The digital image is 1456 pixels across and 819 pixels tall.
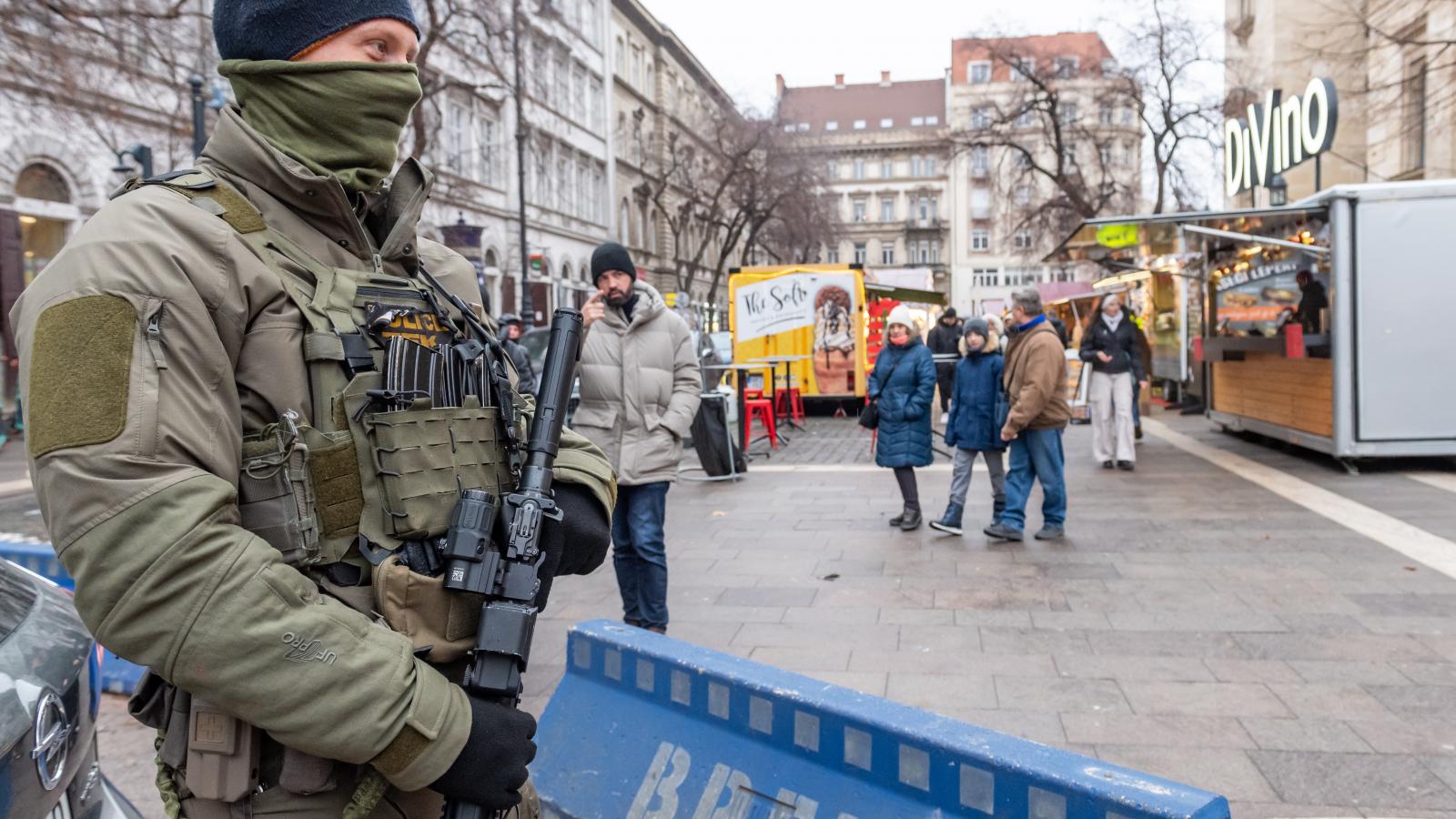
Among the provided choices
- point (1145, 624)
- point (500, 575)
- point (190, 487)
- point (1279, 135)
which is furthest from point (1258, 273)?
point (190, 487)

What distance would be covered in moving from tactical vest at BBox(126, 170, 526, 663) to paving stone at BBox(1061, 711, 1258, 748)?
3127mm

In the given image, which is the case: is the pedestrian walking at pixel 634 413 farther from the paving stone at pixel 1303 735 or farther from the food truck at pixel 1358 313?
the food truck at pixel 1358 313

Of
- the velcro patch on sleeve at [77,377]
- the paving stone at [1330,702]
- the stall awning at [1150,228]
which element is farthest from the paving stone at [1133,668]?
the stall awning at [1150,228]

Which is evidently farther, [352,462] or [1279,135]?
[1279,135]

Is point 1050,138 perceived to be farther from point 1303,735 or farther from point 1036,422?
point 1303,735

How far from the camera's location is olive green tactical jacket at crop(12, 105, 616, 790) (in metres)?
1.19

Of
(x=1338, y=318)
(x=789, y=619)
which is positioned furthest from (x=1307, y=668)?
(x=1338, y=318)

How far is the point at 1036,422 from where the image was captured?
7801mm

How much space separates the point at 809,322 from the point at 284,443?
667 inches

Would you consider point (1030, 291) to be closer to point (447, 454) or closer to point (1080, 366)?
point (447, 454)

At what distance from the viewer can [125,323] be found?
4.00 ft

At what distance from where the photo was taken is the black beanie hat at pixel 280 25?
1467mm

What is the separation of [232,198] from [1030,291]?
7.24 m

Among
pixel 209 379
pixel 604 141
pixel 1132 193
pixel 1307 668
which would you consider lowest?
pixel 1307 668
